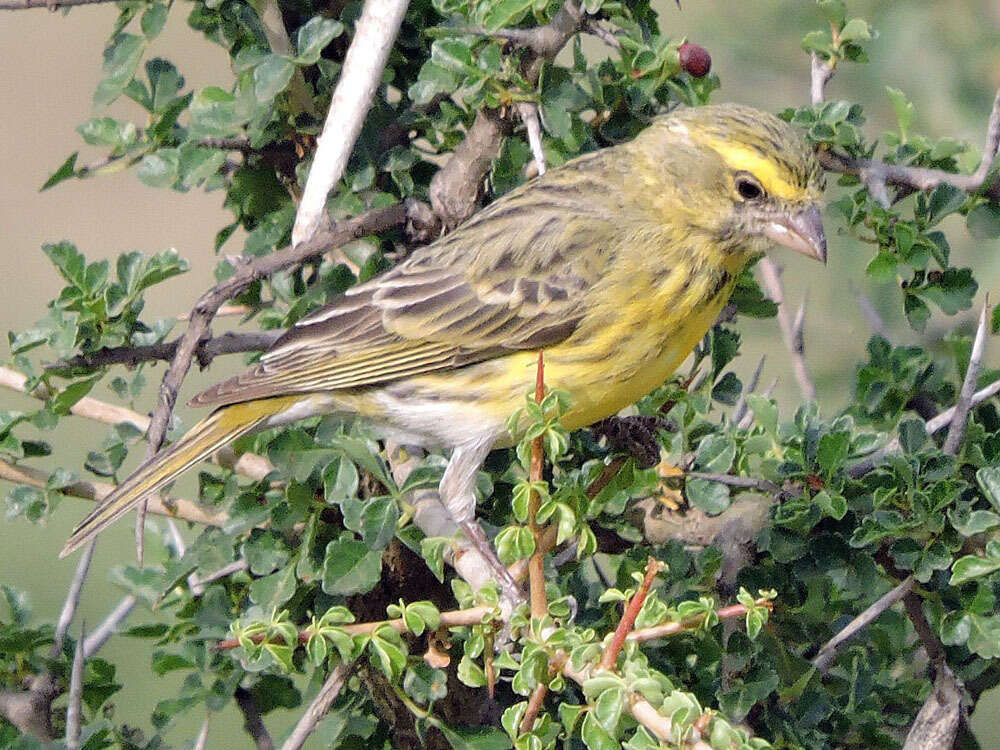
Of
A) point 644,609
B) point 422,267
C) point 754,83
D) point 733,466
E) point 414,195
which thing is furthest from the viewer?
point 754,83

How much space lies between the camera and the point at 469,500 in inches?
124

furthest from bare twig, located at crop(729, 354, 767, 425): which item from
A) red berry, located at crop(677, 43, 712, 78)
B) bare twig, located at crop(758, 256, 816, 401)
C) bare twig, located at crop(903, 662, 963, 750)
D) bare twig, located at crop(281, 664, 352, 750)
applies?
bare twig, located at crop(281, 664, 352, 750)

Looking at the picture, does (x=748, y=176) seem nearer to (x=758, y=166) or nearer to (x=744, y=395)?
(x=758, y=166)

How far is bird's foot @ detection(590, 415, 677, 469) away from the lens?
3543 mm

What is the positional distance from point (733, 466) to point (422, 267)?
1040 millimetres

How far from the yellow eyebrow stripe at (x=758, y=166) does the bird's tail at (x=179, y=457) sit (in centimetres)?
123

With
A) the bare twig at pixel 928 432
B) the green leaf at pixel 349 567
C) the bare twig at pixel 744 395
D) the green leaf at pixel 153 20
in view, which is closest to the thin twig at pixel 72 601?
the green leaf at pixel 349 567

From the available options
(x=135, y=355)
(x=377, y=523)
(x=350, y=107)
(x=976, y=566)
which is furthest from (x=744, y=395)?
(x=135, y=355)

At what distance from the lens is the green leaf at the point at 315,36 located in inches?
120

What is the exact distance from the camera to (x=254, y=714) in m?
3.15

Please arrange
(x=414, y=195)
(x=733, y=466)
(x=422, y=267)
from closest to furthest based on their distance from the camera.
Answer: (x=733, y=466) < (x=414, y=195) < (x=422, y=267)

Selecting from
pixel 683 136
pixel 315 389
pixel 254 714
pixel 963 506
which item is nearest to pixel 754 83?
pixel 683 136

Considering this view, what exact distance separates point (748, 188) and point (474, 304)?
0.75m

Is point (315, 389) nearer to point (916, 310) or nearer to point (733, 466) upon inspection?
point (733, 466)
